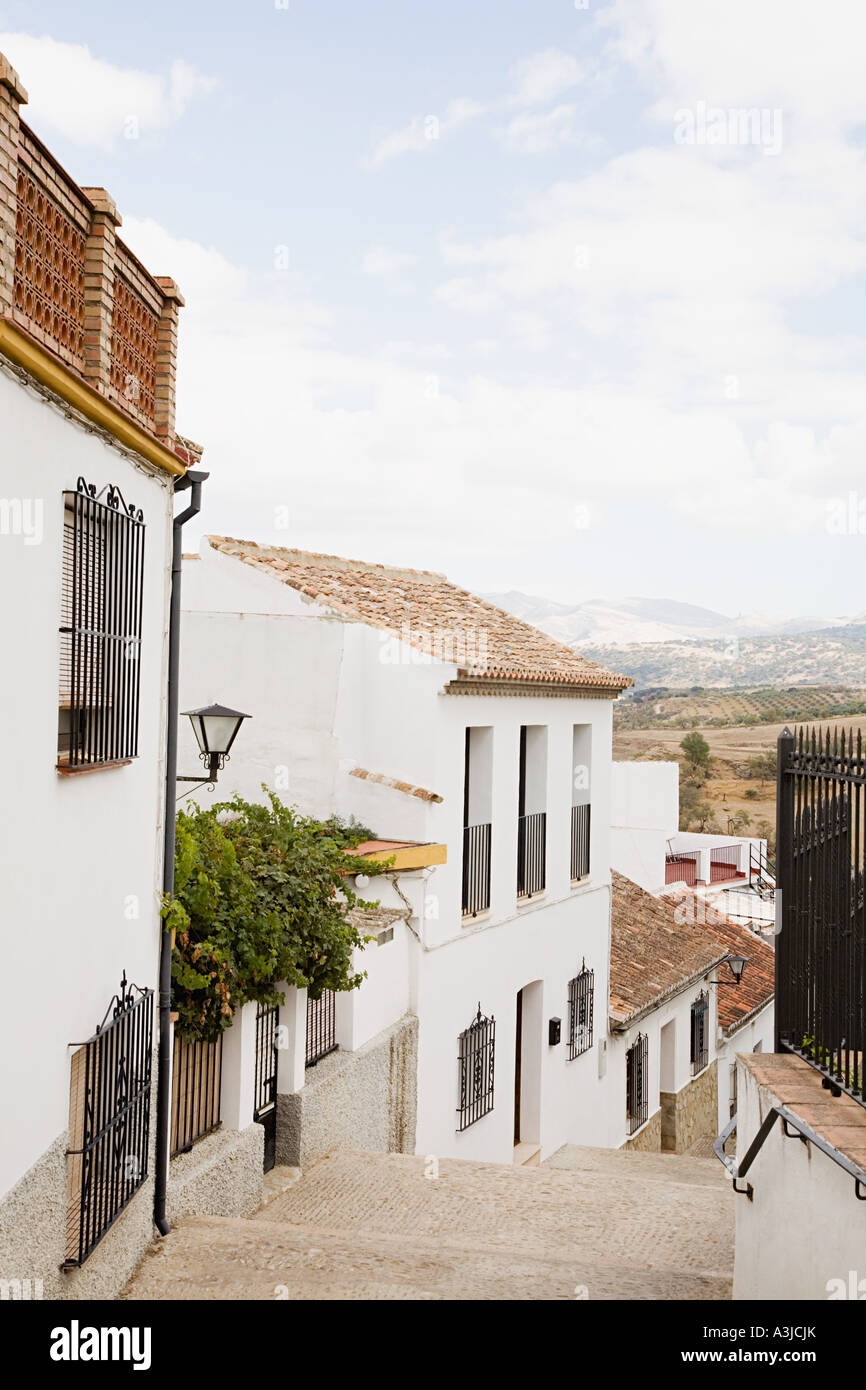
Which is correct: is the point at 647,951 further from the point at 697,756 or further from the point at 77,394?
the point at 697,756

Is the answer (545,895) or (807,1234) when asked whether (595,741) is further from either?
(807,1234)

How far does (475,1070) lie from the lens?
12.7 metres

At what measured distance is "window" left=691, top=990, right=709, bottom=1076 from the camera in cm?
1922

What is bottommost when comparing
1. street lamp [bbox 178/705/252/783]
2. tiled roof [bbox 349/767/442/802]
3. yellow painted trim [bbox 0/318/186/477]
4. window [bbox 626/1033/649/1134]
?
window [bbox 626/1033/649/1134]

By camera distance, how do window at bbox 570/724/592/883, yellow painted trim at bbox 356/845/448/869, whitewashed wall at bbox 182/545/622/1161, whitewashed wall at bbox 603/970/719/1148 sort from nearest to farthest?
yellow painted trim at bbox 356/845/448/869 → whitewashed wall at bbox 182/545/622/1161 → window at bbox 570/724/592/883 → whitewashed wall at bbox 603/970/719/1148

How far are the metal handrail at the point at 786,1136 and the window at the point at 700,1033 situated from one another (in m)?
13.4

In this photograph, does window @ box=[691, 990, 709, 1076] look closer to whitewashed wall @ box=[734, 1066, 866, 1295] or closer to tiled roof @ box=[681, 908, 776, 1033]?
tiled roof @ box=[681, 908, 776, 1033]

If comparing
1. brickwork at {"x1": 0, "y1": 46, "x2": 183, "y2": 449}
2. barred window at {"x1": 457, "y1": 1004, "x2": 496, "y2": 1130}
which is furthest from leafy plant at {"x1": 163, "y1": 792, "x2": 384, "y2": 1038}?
barred window at {"x1": 457, "y1": 1004, "x2": 496, "y2": 1130}

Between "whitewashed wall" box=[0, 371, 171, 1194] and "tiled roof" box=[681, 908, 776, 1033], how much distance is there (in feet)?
54.8

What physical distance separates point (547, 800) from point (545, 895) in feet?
3.96

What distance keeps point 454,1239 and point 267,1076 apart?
185 centimetres

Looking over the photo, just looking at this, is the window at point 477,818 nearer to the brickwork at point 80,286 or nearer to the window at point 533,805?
the window at point 533,805
